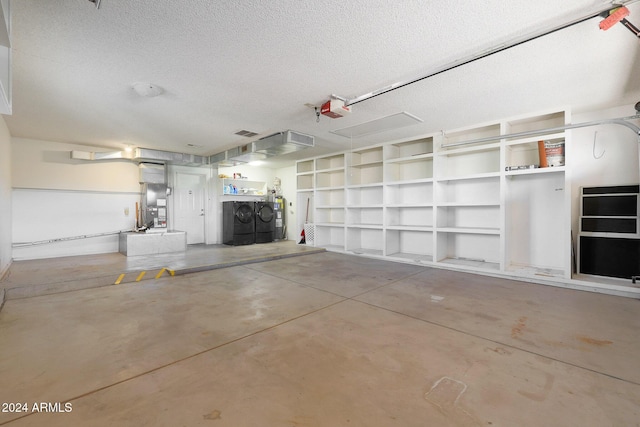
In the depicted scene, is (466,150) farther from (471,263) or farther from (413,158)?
(471,263)

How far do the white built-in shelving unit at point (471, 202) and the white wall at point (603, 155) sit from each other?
26 centimetres

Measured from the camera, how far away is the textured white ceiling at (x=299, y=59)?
6.84ft

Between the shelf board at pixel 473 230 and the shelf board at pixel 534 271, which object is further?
the shelf board at pixel 473 230

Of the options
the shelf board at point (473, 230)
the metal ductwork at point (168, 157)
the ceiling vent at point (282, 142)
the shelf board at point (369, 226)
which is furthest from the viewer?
the metal ductwork at point (168, 157)

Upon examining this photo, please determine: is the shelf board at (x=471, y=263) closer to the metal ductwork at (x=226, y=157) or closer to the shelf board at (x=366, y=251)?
the shelf board at (x=366, y=251)

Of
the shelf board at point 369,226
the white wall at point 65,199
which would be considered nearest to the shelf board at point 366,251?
the shelf board at point 369,226

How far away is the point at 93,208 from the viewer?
20.4ft

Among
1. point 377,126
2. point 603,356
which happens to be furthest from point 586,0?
point 377,126

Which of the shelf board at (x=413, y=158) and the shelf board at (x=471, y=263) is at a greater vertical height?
the shelf board at (x=413, y=158)

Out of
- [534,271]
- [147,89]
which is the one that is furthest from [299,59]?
[534,271]

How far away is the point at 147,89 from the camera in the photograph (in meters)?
3.25

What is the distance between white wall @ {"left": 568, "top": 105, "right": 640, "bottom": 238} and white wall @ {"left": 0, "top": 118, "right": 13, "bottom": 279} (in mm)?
8895

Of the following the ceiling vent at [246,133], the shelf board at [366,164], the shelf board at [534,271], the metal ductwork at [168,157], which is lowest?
the shelf board at [534,271]

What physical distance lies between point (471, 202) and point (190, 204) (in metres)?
7.14
